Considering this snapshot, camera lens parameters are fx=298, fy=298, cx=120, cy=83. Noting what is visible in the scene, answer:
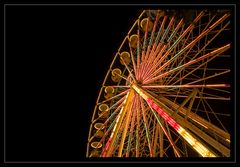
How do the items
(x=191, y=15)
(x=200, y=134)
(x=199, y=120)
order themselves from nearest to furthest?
(x=200, y=134) < (x=191, y=15) < (x=199, y=120)

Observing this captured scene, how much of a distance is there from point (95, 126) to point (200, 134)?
621cm

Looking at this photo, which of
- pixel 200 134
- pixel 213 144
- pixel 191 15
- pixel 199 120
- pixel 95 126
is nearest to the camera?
pixel 213 144

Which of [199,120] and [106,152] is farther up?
[199,120]

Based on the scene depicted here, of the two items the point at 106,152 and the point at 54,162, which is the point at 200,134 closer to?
the point at 106,152

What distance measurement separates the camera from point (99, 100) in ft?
34.0

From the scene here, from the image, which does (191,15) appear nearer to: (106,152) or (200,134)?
(200,134)

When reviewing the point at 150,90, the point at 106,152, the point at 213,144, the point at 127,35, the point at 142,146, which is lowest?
the point at 142,146

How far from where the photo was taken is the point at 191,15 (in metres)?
4.99

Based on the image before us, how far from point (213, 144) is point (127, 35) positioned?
20.7 feet

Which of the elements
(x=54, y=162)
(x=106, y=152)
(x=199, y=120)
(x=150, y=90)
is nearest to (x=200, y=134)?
(x=199, y=120)

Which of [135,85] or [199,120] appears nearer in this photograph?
[199,120]

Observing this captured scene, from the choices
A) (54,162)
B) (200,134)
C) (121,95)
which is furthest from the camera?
(121,95)

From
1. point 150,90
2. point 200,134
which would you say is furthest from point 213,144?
point 150,90

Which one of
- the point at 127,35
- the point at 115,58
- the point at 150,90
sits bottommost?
the point at 150,90
